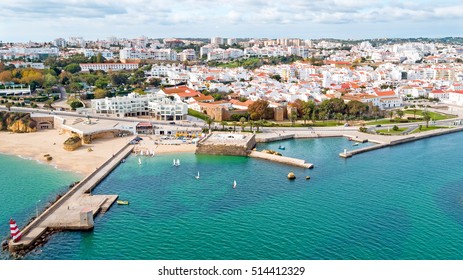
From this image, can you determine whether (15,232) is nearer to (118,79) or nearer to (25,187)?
(25,187)

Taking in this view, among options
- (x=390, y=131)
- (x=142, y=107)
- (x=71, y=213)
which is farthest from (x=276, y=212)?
(x=142, y=107)

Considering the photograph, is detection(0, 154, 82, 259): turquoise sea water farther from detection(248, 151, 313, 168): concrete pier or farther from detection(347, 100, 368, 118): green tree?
detection(347, 100, 368, 118): green tree

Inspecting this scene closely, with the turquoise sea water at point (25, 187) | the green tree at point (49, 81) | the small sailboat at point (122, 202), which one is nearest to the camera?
the turquoise sea water at point (25, 187)

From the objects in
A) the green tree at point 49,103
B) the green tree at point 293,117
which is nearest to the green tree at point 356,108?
the green tree at point 293,117

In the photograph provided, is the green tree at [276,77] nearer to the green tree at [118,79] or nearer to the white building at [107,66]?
the green tree at [118,79]

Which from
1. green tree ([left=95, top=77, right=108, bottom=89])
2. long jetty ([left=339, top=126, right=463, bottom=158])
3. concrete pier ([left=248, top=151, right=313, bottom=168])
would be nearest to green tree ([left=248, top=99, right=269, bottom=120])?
concrete pier ([left=248, top=151, right=313, bottom=168])

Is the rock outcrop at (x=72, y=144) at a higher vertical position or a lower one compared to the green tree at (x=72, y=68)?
lower

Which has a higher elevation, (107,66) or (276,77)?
(107,66)
